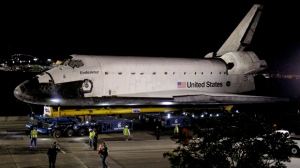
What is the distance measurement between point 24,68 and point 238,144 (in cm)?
9799

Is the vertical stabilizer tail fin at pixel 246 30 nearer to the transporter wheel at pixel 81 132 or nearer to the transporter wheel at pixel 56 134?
the transporter wheel at pixel 81 132

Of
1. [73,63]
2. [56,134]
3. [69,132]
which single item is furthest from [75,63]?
[56,134]

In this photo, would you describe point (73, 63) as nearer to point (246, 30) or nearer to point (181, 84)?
point (181, 84)

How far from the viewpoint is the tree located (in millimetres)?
7691

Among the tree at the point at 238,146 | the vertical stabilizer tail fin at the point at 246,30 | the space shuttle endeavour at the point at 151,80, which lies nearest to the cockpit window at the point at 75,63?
the space shuttle endeavour at the point at 151,80

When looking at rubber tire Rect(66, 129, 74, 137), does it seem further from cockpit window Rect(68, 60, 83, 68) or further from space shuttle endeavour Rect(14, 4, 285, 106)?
cockpit window Rect(68, 60, 83, 68)

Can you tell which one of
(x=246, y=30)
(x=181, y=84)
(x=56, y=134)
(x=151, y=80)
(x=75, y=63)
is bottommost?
(x=56, y=134)

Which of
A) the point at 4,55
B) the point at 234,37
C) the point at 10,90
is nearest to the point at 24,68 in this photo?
the point at 4,55

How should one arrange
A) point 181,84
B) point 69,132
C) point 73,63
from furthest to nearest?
1. point 181,84
2. point 69,132
3. point 73,63

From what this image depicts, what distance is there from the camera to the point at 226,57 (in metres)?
25.5

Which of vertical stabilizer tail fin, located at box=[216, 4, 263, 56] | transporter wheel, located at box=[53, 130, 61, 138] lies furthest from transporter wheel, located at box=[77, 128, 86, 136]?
vertical stabilizer tail fin, located at box=[216, 4, 263, 56]

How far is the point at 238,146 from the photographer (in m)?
8.01

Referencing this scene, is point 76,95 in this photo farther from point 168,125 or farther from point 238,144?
point 238,144

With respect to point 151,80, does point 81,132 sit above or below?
below
